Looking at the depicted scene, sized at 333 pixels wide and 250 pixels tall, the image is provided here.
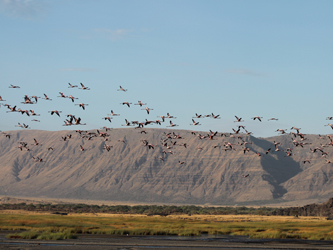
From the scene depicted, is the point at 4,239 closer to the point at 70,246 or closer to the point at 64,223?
the point at 70,246

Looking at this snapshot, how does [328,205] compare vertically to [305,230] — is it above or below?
below

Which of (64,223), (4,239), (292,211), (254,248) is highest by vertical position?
(254,248)

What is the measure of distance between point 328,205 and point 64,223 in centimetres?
6941

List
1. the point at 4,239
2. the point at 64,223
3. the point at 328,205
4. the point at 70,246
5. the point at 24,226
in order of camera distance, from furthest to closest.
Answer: the point at 328,205
the point at 64,223
the point at 24,226
the point at 4,239
the point at 70,246

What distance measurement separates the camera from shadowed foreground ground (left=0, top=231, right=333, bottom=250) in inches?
2053

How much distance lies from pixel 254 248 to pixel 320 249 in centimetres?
651

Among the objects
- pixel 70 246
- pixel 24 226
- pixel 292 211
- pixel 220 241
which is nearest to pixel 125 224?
pixel 24 226

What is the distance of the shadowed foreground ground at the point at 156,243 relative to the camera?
52156 millimetres

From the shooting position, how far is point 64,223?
8088cm

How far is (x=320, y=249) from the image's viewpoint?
5291cm

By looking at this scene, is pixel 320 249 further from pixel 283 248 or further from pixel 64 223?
pixel 64 223

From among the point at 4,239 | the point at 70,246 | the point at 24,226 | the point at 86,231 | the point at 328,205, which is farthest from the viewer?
the point at 328,205

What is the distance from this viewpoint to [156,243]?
57.1m

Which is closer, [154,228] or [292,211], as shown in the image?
[154,228]
